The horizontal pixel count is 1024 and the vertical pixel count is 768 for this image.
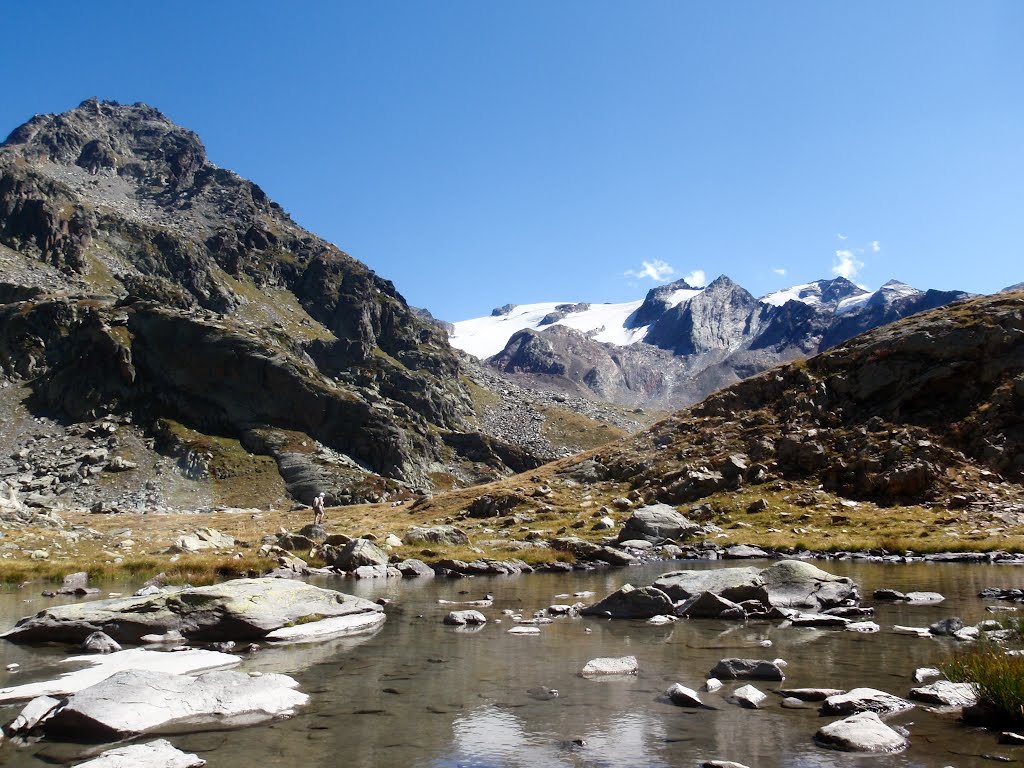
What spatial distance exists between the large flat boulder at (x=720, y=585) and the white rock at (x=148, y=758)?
62.3ft

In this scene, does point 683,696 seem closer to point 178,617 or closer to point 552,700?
point 552,700

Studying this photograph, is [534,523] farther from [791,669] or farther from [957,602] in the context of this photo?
[791,669]

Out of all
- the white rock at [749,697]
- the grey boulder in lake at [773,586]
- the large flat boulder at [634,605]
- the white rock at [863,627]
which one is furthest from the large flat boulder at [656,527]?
the white rock at [749,697]

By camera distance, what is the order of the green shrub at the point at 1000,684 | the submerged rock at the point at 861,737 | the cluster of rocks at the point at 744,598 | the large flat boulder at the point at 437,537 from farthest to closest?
the large flat boulder at the point at 437,537
the cluster of rocks at the point at 744,598
the green shrub at the point at 1000,684
the submerged rock at the point at 861,737

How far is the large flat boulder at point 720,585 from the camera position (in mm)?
24750

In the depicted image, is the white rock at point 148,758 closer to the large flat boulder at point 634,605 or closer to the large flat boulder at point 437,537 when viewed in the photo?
the large flat boulder at point 634,605

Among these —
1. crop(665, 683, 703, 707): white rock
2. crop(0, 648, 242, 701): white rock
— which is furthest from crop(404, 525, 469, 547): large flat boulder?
crop(665, 683, 703, 707): white rock

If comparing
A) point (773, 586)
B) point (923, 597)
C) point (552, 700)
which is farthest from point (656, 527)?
point (552, 700)

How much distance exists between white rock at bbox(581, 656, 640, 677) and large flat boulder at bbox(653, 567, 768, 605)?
940 cm

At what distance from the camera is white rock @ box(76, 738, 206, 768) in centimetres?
944

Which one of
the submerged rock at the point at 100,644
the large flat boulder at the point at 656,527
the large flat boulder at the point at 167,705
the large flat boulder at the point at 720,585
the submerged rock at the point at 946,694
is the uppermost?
the large flat boulder at the point at 167,705

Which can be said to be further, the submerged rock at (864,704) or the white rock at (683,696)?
the white rock at (683,696)

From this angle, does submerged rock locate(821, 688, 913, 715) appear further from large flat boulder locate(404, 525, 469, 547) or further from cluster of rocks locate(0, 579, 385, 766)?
large flat boulder locate(404, 525, 469, 547)

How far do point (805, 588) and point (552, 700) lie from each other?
16.2 metres
